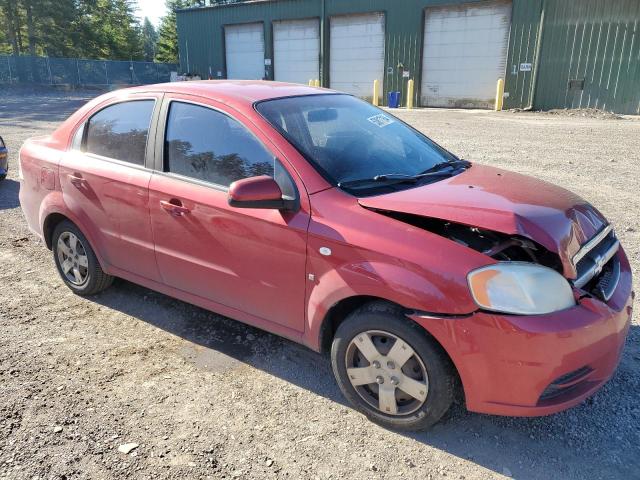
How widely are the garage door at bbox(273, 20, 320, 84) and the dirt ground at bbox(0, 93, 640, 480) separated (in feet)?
81.1

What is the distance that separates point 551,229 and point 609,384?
1.24 metres

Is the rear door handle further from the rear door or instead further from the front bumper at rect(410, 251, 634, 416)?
the front bumper at rect(410, 251, 634, 416)

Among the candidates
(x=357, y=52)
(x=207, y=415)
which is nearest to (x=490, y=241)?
(x=207, y=415)

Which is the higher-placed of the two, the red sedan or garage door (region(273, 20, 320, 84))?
garage door (region(273, 20, 320, 84))

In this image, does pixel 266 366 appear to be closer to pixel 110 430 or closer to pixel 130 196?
pixel 110 430

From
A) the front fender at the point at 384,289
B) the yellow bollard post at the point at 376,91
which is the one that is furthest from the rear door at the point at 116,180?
the yellow bollard post at the point at 376,91

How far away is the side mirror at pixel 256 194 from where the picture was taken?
261 cm

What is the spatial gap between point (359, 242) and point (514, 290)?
29.5 inches

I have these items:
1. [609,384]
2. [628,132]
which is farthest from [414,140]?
[628,132]

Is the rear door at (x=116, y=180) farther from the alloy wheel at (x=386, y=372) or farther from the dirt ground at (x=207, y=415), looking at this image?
the alloy wheel at (x=386, y=372)

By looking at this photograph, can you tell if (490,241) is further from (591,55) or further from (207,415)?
(591,55)

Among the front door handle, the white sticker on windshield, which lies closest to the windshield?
the white sticker on windshield

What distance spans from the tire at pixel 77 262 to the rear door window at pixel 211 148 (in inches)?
47.1

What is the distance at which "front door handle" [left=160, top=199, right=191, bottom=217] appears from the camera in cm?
316
